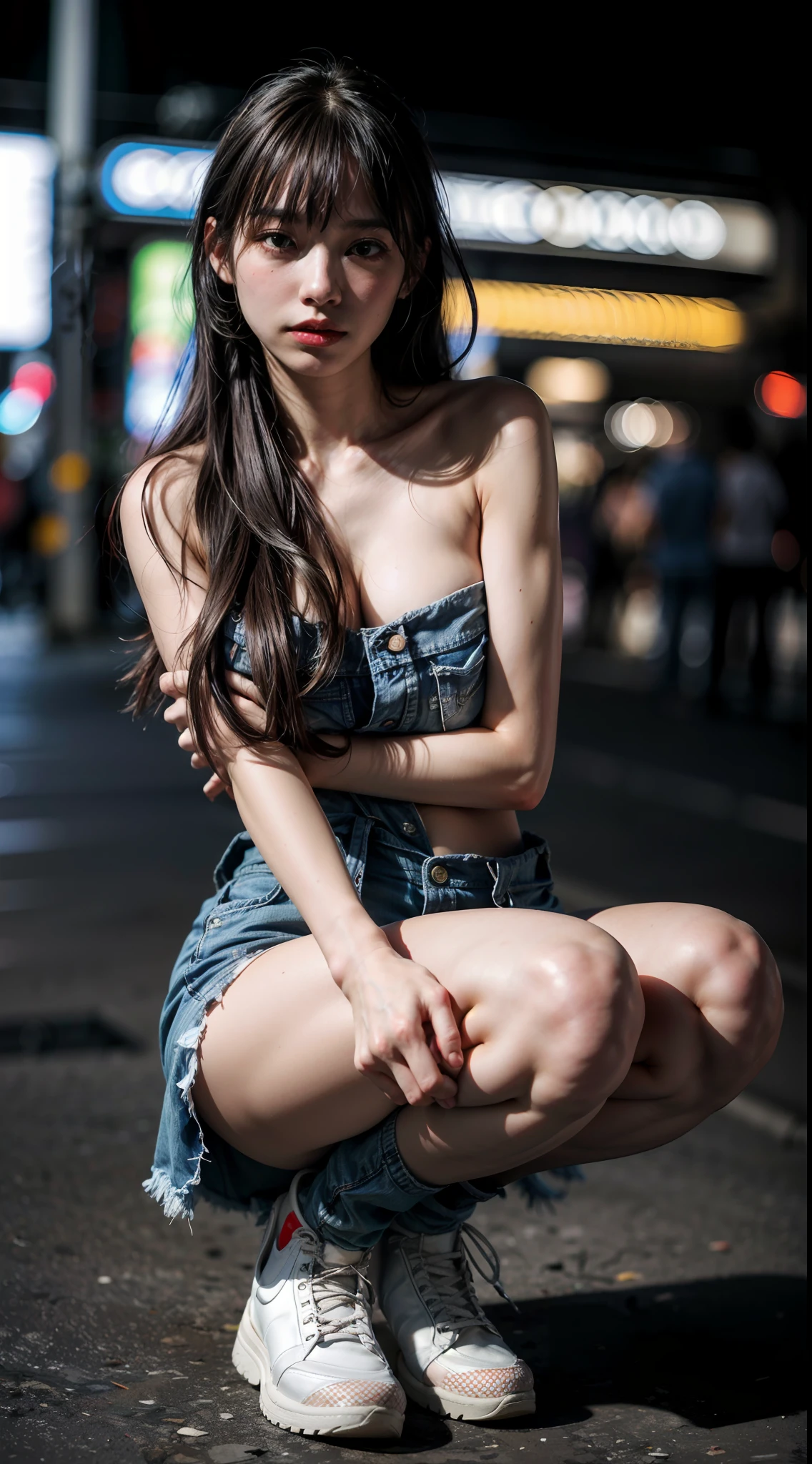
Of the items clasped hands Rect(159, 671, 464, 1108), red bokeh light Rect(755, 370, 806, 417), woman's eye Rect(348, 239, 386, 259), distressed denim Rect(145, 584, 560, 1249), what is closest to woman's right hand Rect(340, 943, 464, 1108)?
clasped hands Rect(159, 671, 464, 1108)

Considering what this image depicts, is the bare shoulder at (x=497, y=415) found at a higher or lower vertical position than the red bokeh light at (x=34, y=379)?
lower

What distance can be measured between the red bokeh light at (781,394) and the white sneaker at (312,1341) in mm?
16566

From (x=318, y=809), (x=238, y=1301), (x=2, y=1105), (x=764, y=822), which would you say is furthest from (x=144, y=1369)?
(x=764, y=822)

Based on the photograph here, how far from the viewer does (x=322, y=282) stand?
184 cm

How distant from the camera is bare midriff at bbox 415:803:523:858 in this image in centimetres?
199

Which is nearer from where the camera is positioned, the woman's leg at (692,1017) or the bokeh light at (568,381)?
the woman's leg at (692,1017)

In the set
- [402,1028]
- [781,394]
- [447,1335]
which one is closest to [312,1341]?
[447,1335]

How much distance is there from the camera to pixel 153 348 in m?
14.8

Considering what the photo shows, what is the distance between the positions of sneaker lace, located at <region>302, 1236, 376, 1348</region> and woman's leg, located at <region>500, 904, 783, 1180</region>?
34 centimetres

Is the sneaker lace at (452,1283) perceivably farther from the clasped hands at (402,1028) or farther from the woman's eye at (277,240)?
the woman's eye at (277,240)

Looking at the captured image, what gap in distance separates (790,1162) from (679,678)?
892 cm

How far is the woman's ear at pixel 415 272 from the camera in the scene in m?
1.96

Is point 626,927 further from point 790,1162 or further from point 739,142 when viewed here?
point 739,142

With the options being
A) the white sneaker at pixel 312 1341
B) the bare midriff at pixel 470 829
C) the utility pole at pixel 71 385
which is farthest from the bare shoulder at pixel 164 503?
the utility pole at pixel 71 385
